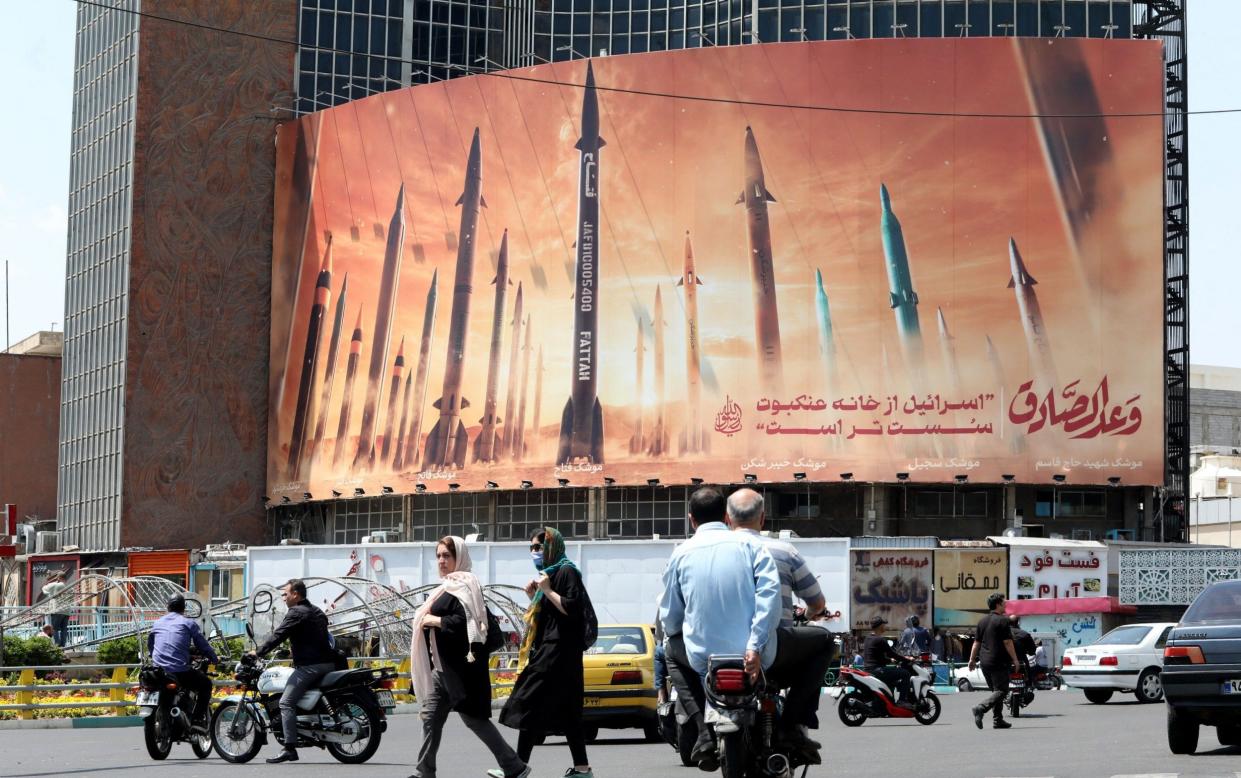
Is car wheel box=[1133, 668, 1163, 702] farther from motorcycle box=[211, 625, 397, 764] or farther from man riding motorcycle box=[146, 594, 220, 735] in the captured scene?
man riding motorcycle box=[146, 594, 220, 735]

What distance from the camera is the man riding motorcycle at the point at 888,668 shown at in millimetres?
23078

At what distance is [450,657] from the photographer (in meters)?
11.6

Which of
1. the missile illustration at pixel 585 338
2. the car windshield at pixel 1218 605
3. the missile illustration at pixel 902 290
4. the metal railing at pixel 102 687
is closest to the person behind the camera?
the car windshield at pixel 1218 605

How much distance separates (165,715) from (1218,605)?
8.83 m

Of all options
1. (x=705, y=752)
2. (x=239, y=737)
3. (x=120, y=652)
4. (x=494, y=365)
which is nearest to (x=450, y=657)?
(x=705, y=752)

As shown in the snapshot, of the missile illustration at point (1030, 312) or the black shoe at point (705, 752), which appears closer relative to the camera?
the black shoe at point (705, 752)

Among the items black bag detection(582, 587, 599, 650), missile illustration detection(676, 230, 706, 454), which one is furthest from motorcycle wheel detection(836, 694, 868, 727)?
missile illustration detection(676, 230, 706, 454)

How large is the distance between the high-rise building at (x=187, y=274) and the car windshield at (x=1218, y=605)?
5461 cm

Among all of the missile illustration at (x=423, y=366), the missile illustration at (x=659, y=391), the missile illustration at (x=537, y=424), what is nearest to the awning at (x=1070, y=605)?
the missile illustration at (x=659, y=391)

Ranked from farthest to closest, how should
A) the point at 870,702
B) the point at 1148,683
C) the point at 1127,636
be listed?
the point at 1127,636 → the point at 1148,683 → the point at 870,702

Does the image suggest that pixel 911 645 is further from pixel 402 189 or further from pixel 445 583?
pixel 402 189

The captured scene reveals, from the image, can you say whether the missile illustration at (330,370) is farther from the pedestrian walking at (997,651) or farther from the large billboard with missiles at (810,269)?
the pedestrian walking at (997,651)

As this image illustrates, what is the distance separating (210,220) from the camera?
6681 cm

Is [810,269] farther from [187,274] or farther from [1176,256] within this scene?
[187,274]
